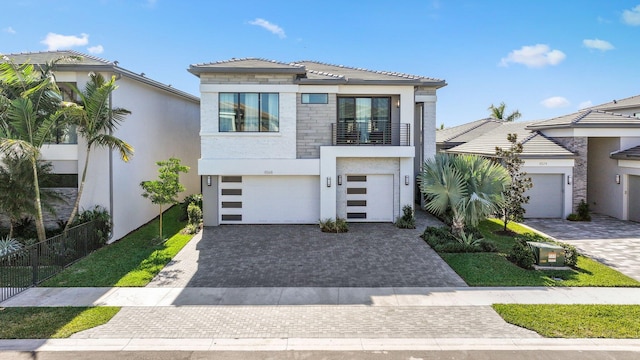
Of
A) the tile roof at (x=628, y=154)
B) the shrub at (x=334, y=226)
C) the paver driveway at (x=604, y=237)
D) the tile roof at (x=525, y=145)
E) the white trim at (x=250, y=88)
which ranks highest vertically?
the white trim at (x=250, y=88)

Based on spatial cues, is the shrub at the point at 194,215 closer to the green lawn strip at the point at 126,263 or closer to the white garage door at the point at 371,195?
the green lawn strip at the point at 126,263

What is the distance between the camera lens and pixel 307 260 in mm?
12422

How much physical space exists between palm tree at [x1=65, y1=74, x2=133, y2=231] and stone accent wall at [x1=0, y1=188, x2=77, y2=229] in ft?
2.54

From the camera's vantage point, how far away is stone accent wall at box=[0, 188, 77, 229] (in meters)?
14.8

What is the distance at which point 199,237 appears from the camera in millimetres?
15453

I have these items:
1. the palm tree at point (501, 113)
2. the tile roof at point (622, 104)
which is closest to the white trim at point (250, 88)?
the tile roof at point (622, 104)

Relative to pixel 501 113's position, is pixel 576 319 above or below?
below

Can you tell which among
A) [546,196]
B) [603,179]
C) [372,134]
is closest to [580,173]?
[546,196]

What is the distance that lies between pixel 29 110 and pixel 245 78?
298 inches

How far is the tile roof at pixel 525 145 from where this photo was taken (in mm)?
19016

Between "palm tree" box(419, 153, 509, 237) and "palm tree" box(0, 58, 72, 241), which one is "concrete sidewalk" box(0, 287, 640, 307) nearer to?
"palm tree" box(419, 153, 509, 237)

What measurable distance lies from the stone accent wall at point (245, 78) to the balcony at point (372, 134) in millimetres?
3115

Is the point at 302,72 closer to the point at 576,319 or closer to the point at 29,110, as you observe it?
the point at 29,110

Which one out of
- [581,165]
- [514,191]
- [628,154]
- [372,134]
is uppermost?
[372,134]
